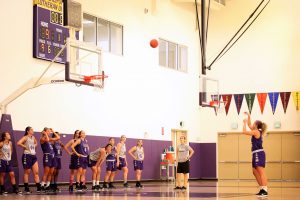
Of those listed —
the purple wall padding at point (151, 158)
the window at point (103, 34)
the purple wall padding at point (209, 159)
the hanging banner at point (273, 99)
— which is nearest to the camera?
the purple wall padding at point (151, 158)

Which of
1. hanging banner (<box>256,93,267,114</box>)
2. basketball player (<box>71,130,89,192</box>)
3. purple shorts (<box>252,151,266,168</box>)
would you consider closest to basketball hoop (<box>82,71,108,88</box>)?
basketball player (<box>71,130,89,192</box>)

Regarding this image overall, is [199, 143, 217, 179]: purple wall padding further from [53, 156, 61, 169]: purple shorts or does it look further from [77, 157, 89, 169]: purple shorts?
[53, 156, 61, 169]: purple shorts

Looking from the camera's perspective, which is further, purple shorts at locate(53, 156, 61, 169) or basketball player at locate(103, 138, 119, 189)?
basketball player at locate(103, 138, 119, 189)

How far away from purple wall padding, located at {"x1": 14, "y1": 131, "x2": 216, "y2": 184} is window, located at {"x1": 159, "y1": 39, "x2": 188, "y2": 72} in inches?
165

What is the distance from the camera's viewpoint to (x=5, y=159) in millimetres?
17438

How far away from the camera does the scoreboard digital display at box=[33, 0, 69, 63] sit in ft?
66.3

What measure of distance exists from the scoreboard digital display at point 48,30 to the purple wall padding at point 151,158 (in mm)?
2997

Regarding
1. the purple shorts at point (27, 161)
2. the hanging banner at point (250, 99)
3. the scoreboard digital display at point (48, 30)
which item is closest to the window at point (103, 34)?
the scoreboard digital display at point (48, 30)

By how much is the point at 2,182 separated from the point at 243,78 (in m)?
17.2

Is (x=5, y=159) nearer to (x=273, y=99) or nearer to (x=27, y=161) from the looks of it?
(x=27, y=161)

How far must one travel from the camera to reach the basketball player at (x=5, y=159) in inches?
684

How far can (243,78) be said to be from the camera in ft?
102

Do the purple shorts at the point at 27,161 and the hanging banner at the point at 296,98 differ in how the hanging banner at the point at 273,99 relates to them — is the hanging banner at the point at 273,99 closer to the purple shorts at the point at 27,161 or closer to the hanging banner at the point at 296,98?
the hanging banner at the point at 296,98

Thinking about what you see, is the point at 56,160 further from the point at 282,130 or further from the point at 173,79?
the point at 282,130
